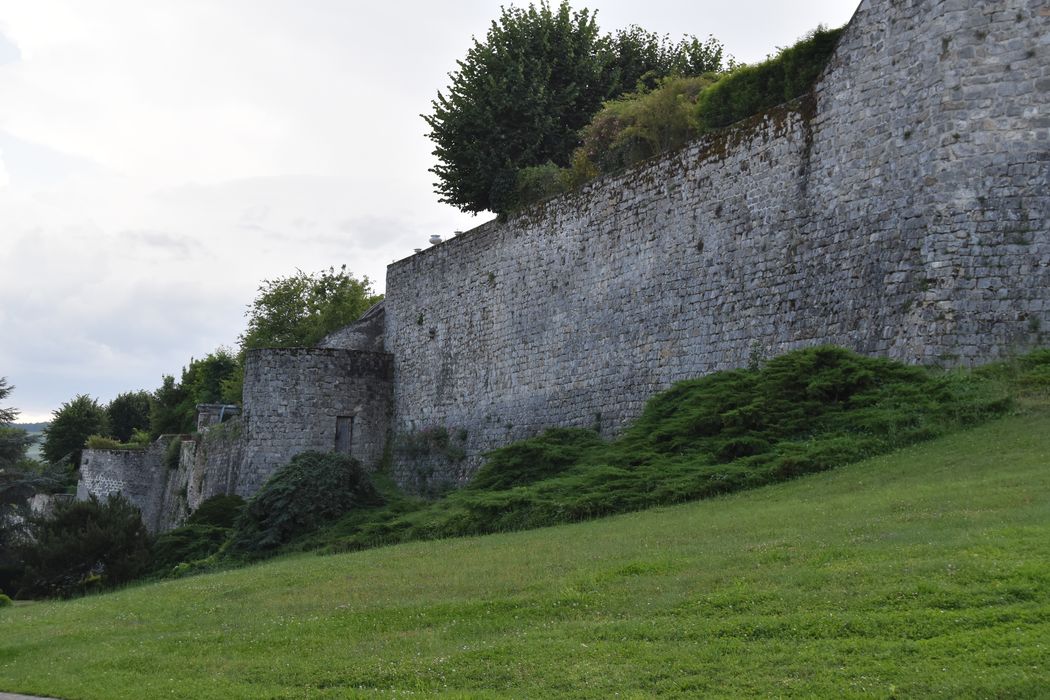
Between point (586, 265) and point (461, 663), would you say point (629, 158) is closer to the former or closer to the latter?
point (586, 265)

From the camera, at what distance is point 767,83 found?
2189 cm

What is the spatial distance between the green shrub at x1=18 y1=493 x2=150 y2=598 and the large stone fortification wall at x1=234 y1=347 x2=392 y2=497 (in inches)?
255

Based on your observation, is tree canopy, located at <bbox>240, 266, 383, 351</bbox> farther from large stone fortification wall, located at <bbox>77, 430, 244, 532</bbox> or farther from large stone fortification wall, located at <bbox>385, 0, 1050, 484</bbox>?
large stone fortification wall, located at <bbox>385, 0, 1050, 484</bbox>

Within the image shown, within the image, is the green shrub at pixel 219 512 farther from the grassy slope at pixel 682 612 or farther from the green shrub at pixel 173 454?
the green shrub at pixel 173 454

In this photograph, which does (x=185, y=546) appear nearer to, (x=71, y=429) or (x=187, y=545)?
(x=187, y=545)

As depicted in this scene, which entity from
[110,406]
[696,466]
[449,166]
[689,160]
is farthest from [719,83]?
[110,406]

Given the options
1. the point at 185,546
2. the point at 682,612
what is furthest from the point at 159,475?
the point at 682,612

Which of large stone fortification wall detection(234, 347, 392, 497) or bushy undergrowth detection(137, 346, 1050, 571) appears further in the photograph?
large stone fortification wall detection(234, 347, 392, 497)

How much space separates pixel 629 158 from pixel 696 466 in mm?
11323

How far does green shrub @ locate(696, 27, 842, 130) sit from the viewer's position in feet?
68.0

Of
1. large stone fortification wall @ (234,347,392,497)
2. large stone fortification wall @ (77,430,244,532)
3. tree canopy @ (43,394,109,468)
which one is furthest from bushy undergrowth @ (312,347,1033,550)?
tree canopy @ (43,394,109,468)

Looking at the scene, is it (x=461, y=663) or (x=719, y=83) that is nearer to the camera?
(x=461, y=663)

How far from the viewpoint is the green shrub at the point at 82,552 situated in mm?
23844

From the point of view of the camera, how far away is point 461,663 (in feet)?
28.9
